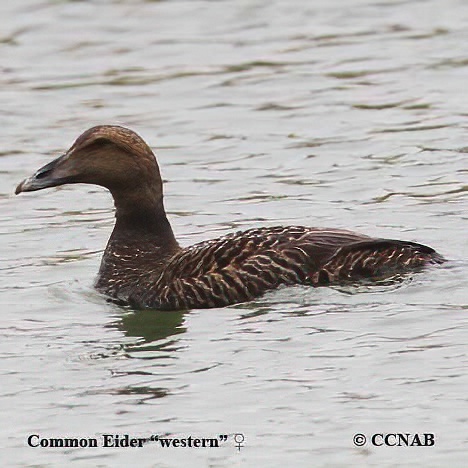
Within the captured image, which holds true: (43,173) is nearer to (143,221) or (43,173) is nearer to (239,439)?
(143,221)

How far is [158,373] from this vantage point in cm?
1149

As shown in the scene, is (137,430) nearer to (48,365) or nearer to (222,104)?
(48,365)

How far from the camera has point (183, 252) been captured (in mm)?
13711

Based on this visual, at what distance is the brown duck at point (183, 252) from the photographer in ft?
43.4

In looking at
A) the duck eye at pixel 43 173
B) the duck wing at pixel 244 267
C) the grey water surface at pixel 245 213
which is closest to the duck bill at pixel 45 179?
the duck eye at pixel 43 173

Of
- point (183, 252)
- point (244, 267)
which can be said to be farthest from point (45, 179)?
point (244, 267)

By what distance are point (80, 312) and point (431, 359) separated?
3095mm

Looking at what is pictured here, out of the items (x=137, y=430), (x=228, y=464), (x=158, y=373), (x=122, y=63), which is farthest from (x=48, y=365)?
(x=122, y=63)

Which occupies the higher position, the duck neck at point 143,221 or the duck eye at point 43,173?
the duck eye at point 43,173

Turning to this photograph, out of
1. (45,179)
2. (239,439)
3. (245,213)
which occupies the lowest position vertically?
(245,213)

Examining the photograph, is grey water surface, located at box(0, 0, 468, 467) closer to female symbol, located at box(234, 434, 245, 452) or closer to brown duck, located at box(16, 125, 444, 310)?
female symbol, located at box(234, 434, 245, 452)

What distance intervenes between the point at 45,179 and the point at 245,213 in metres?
3.12

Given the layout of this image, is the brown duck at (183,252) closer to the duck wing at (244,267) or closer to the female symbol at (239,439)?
the duck wing at (244,267)

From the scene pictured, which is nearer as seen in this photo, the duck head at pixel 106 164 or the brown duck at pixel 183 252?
the brown duck at pixel 183 252
